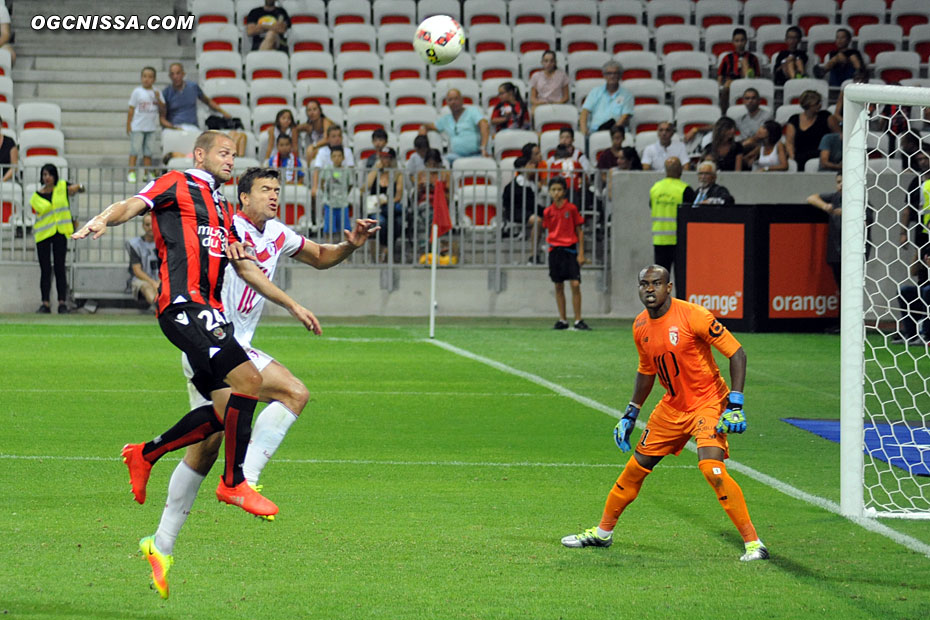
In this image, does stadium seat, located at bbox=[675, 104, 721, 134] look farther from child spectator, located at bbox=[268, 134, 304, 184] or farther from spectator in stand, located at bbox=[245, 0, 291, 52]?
spectator in stand, located at bbox=[245, 0, 291, 52]

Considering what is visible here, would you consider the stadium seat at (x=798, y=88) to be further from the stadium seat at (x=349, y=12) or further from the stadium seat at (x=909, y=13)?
the stadium seat at (x=349, y=12)

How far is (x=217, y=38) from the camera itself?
79.6ft

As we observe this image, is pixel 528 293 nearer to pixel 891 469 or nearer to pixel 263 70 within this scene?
pixel 263 70

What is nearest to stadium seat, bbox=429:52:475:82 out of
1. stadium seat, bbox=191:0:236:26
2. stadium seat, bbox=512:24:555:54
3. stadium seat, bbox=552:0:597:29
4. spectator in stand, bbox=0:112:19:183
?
stadium seat, bbox=512:24:555:54

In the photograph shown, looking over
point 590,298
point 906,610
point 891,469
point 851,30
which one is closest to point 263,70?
point 590,298

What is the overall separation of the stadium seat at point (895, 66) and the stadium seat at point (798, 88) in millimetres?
1655

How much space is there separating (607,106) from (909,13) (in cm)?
767

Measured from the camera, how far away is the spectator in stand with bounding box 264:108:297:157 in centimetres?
2045

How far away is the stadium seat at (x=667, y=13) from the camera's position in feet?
84.0

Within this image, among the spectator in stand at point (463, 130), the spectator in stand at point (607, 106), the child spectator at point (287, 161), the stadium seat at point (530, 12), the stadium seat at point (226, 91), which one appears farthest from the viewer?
the stadium seat at point (530, 12)

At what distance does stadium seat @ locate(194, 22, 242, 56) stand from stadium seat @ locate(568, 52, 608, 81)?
6087mm

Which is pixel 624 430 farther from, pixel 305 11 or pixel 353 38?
pixel 305 11

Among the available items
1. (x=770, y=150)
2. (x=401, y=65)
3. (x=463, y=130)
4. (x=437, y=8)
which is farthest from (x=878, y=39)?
(x=401, y=65)

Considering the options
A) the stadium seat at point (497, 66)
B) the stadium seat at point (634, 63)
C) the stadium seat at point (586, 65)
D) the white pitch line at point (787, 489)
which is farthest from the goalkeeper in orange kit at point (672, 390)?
the stadium seat at point (634, 63)
